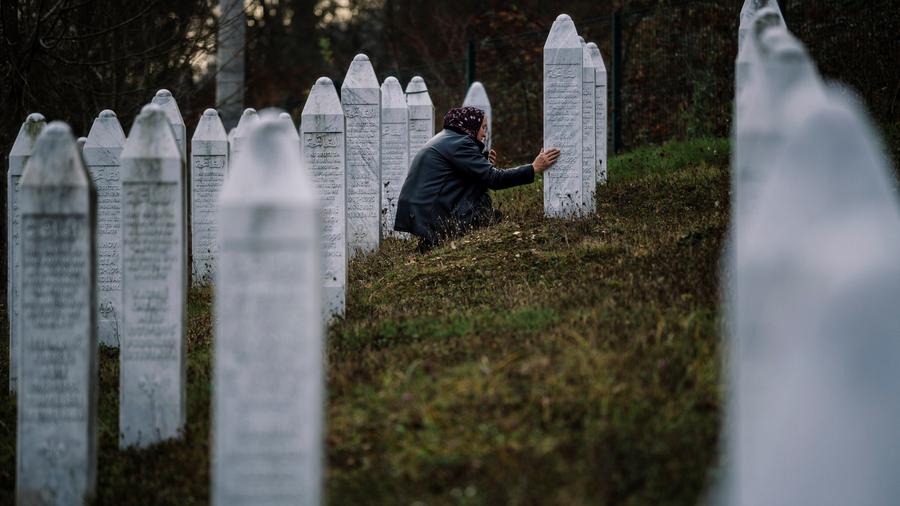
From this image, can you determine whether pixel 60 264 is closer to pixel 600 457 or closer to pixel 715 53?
pixel 600 457

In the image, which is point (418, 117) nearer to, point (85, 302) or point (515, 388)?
point (85, 302)

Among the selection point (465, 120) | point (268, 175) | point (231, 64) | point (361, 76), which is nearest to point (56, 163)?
point (268, 175)

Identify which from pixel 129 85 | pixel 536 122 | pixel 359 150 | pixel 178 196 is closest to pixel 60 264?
pixel 178 196

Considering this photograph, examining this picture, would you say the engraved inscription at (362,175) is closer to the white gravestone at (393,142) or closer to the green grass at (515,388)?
the white gravestone at (393,142)

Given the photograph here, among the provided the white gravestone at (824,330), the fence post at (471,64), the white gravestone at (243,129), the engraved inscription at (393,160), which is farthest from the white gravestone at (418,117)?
the white gravestone at (824,330)

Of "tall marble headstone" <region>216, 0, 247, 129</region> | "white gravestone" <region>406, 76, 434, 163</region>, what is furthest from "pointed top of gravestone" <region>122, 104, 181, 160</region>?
"tall marble headstone" <region>216, 0, 247, 129</region>

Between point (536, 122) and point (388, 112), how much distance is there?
7.26 meters

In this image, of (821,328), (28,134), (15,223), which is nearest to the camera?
(821,328)

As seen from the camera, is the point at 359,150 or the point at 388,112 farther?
the point at 388,112

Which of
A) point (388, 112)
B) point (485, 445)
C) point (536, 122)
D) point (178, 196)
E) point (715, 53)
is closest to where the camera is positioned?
point (485, 445)

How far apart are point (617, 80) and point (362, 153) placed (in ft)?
22.8

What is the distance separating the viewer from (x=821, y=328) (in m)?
3.83

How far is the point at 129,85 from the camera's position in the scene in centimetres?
1762

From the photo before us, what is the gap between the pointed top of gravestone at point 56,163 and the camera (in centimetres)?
611
